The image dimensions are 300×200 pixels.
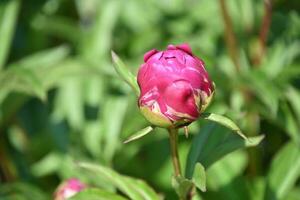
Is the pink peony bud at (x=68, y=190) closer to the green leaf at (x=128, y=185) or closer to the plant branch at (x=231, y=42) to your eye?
the green leaf at (x=128, y=185)

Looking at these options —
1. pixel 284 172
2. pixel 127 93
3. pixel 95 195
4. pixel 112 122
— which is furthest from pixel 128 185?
pixel 127 93

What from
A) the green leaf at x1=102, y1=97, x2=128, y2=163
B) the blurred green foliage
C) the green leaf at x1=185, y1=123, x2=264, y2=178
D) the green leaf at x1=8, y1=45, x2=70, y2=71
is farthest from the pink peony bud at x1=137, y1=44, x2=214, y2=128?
the green leaf at x1=8, y1=45, x2=70, y2=71

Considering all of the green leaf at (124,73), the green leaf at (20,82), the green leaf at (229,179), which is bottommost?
the green leaf at (229,179)

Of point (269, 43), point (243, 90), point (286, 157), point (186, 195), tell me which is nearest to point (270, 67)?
point (243, 90)

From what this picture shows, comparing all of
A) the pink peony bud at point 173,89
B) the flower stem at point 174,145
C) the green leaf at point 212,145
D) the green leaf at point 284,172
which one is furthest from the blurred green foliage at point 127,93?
the pink peony bud at point 173,89

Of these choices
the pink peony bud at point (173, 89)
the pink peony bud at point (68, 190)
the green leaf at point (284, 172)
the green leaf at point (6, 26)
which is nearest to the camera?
the pink peony bud at point (173, 89)

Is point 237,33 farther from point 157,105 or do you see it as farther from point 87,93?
point 157,105

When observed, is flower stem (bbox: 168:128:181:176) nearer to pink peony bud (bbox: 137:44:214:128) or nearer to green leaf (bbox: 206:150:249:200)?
pink peony bud (bbox: 137:44:214:128)
